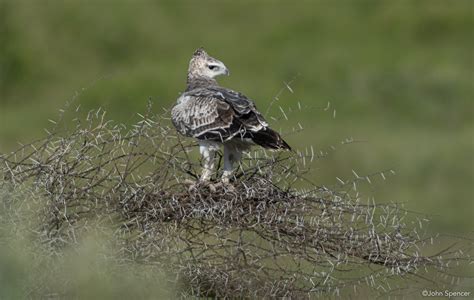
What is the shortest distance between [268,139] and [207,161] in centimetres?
58

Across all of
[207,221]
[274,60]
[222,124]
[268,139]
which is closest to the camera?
[207,221]

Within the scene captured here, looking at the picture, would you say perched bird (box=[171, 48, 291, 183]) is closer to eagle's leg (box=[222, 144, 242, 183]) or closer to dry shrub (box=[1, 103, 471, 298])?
eagle's leg (box=[222, 144, 242, 183])

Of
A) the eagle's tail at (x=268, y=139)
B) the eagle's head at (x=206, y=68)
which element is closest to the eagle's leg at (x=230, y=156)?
the eagle's tail at (x=268, y=139)

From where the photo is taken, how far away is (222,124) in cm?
930

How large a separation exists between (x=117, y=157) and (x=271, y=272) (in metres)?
1.18

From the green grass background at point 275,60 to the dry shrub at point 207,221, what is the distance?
36.8ft

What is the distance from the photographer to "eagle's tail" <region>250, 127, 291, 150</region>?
29.3 feet

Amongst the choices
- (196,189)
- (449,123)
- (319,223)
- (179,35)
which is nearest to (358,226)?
(319,223)

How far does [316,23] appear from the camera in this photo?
24.1m

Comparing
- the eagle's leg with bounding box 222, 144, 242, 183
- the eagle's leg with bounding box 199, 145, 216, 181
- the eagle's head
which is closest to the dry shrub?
the eagle's leg with bounding box 199, 145, 216, 181

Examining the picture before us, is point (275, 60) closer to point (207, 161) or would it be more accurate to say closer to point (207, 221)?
point (207, 161)

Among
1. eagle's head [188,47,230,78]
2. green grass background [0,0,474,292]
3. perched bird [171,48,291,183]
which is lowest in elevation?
perched bird [171,48,291,183]

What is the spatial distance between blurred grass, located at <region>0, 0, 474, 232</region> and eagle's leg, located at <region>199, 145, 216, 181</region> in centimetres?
1033

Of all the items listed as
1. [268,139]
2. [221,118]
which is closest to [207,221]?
[268,139]
